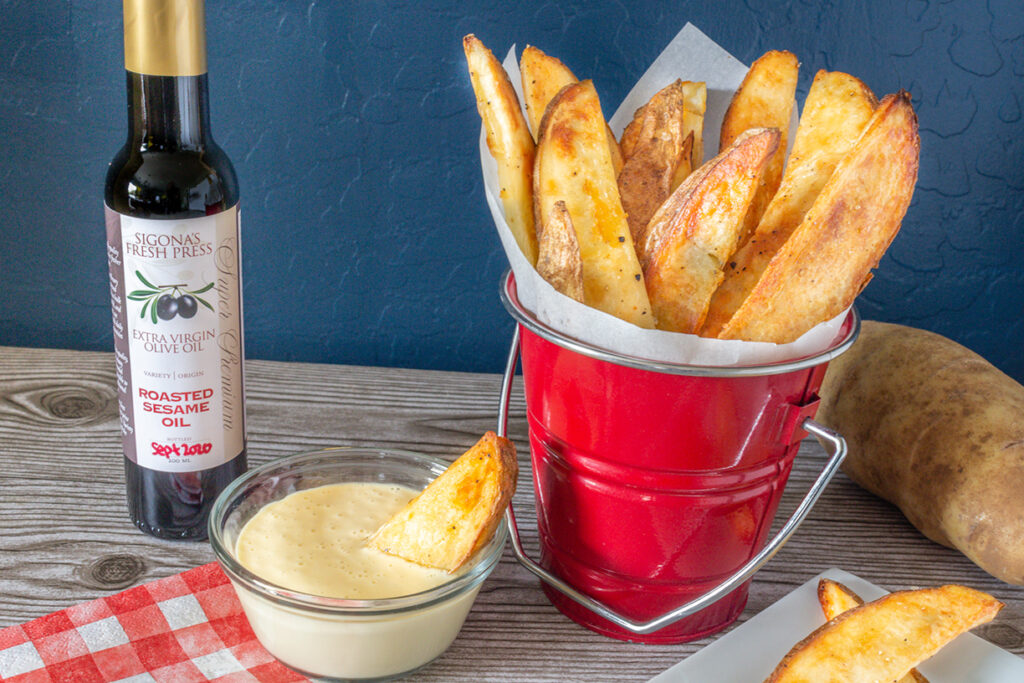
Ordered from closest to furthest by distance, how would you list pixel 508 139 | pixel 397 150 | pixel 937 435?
1. pixel 508 139
2. pixel 937 435
3. pixel 397 150

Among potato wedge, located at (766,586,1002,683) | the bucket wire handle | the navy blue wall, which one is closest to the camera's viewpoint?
potato wedge, located at (766,586,1002,683)

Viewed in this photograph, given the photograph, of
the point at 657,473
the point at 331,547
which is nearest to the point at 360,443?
the point at 331,547

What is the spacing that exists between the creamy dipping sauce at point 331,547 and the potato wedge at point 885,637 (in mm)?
276

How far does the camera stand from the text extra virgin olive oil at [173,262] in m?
0.77

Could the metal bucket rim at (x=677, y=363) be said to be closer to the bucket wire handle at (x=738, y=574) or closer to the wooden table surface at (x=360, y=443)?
the bucket wire handle at (x=738, y=574)

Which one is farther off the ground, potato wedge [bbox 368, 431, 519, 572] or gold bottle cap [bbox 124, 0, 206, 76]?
gold bottle cap [bbox 124, 0, 206, 76]

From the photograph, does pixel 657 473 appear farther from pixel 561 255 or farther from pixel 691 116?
pixel 691 116

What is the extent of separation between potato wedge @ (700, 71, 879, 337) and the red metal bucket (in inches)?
3.1

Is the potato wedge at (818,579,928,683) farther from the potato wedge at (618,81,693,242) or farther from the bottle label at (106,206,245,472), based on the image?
the bottle label at (106,206,245,472)

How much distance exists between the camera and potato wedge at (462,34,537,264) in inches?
29.9

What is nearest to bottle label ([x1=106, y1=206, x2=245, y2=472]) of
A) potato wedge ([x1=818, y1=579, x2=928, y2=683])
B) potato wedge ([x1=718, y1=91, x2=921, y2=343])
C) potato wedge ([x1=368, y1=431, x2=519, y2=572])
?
potato wedge ([x1=368, y1=431, x2=519, y2=572])

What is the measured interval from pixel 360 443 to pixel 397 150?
1.26ft

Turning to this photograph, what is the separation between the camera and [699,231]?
0.72m

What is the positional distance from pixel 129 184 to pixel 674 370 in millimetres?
476
